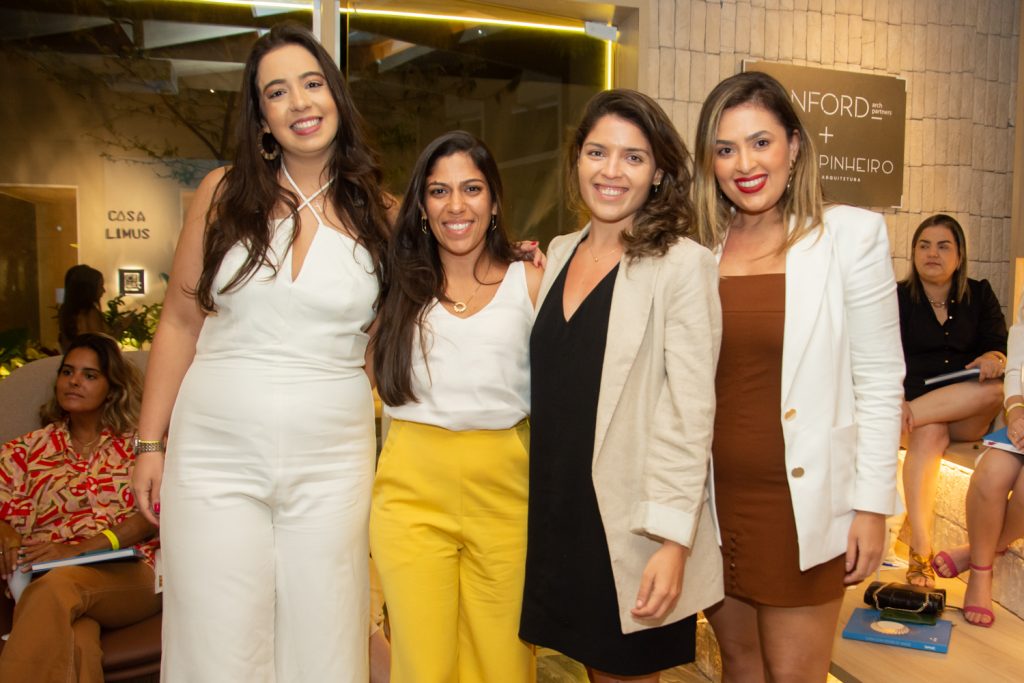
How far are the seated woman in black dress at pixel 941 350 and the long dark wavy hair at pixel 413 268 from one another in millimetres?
2532

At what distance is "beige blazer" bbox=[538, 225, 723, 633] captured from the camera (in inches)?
65.7

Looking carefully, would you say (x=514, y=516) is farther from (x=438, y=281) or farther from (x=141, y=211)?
(x=141, y=211)

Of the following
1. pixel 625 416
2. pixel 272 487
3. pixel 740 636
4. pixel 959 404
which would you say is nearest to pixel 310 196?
pixel 272 487

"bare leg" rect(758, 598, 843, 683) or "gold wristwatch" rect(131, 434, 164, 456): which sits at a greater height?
"gold wristwatch" rect(131, 434, 164, 456)

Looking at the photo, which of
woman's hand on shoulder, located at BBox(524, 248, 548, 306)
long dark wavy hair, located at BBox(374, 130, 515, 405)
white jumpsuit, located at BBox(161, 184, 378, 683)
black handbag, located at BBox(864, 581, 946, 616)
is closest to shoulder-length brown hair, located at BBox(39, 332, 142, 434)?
white jumpsuit, located at BBox(161, 184, 378, 683)

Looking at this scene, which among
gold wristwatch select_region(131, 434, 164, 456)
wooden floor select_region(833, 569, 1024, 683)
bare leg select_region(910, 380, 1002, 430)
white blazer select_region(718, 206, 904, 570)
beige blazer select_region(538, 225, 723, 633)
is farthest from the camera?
bare leg select_region(910, 380, 1002, 430)

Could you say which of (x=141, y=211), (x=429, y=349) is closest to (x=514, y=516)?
(x=429, y=349)

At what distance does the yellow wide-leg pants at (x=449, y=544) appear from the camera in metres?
1.96

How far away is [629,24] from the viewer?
4.60 meters

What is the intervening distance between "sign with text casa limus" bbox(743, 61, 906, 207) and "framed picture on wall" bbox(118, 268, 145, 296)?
3.17 metres

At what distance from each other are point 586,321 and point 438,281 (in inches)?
17.0

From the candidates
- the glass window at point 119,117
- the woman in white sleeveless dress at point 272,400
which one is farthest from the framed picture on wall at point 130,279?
the woman in white sleeveless dress at point 272,400

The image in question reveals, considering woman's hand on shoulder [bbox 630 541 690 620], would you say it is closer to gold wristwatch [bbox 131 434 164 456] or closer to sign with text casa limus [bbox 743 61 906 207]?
gold wristwatch [bbox 131 434 164 456]

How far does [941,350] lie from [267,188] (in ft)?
11.1
